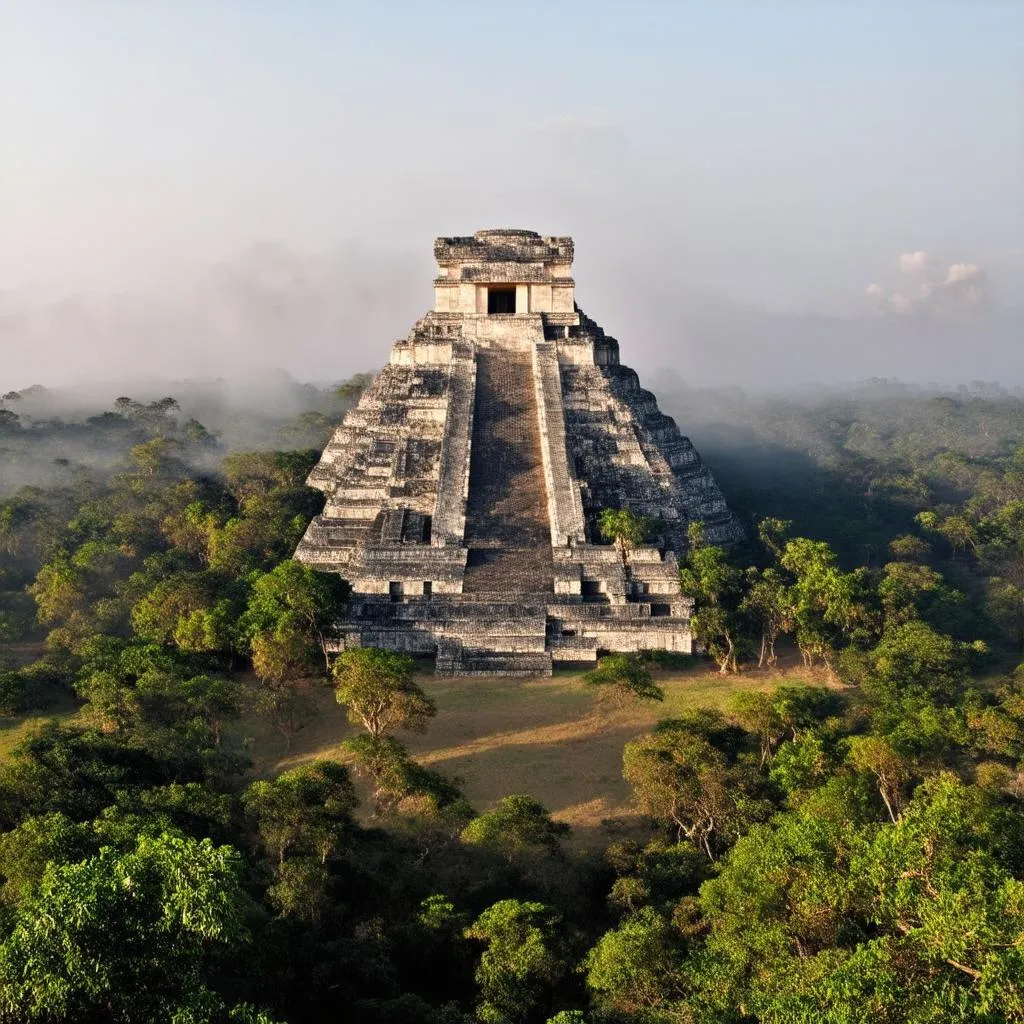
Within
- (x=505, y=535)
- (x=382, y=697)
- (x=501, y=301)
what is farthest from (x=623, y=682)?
(x=501, y=301)

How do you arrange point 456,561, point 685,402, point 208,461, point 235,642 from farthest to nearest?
point 685,402 → point 208,461 → point 456,561 → point 235,642

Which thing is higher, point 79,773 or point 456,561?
point 456,561

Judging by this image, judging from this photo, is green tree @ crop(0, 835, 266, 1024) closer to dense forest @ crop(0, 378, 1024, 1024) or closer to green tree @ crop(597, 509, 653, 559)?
dense forest @ crop(0, 378, 1024, 1024)

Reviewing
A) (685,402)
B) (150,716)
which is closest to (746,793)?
(150,716)

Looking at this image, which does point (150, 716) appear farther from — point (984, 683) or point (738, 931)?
point (984, 683)

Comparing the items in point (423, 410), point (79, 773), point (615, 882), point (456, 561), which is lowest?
point (615, 882)

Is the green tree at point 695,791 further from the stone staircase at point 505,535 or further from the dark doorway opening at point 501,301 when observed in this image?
the dark doorway opening at point 501,301
